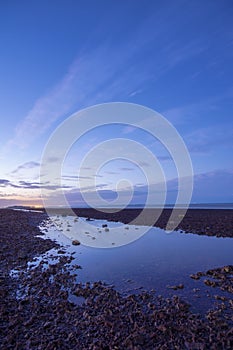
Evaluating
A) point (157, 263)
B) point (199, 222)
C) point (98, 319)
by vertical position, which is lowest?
point (98, 319)

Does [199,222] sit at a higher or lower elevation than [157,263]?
higher

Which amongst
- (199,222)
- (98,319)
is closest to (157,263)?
(98,319)

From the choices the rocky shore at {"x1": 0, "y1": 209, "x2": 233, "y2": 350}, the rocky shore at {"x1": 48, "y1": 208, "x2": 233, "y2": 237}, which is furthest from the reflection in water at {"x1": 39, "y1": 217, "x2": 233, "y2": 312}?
the rocky shore at {"x1": 48, "y1": 208, "x2": 233, "y2": 237}

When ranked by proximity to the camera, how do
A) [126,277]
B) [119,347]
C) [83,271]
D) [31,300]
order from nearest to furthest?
[119,347]
[31,300]
[126,277]
[83,271]

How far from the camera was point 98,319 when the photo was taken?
27.9 feet

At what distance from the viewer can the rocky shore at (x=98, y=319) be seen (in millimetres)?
7266

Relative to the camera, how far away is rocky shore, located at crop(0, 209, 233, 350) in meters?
7.27

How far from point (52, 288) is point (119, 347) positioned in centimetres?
556

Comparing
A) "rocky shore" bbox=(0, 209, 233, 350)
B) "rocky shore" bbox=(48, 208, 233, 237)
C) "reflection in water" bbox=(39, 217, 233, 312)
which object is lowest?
"rocky shore" bbox=(0, 209, 233, 350)

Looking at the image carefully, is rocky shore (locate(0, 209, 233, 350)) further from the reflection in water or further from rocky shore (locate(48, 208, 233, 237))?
rocky shore (locate(48, 208, 233, 237))

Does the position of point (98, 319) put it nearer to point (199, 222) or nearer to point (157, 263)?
point (157, 263)

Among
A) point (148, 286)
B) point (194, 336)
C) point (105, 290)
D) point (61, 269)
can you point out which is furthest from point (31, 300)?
point (194, 336)

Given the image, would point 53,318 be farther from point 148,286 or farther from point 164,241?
point 164,241

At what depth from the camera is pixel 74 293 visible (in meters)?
11.0
